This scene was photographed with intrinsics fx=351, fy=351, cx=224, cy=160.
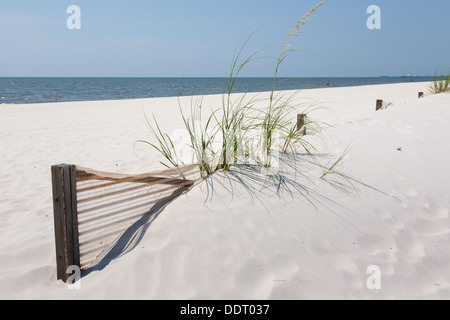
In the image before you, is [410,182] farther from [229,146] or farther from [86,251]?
[86,251]

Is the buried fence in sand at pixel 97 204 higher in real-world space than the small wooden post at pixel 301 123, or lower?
lower

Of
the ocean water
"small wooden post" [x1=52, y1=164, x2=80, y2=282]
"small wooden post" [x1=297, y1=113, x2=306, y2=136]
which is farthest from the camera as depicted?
the ocean water

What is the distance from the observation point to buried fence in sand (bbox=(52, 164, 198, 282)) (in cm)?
183

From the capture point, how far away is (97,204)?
6.93 ft

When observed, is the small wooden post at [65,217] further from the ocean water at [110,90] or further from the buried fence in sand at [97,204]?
the ocean water at [110,90]

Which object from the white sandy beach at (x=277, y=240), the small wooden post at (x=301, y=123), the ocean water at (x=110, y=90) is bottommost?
the white sandy beach at (x=277, y=240)

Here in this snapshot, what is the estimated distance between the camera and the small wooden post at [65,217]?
1.79 metres

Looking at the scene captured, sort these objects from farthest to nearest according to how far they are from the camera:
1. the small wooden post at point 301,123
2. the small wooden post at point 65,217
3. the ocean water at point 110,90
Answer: the ocean water at point 110,90, the small wooden post at point 301,123, the small wooden post at point 65,217

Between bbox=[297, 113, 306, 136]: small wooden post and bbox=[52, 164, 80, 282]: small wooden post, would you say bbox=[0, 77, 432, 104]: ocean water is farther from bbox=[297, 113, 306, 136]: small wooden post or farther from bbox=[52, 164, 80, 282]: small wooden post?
bbox=[52, 164, 80, 282]: small wooden post

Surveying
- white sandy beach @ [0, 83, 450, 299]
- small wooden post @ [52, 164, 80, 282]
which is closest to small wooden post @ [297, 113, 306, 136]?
white sandy beach @ [0, 83, 450, 299]

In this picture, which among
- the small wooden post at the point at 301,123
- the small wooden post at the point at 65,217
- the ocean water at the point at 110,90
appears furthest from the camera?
the ocean water at the point at 110,90

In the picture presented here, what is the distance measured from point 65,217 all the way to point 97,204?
28 cm

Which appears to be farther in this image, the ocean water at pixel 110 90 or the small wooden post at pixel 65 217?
the ocean water at pixel 110 90

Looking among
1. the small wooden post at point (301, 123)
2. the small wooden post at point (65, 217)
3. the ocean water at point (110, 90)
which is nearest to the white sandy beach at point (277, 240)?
the small wooden post at point (65, 217)
